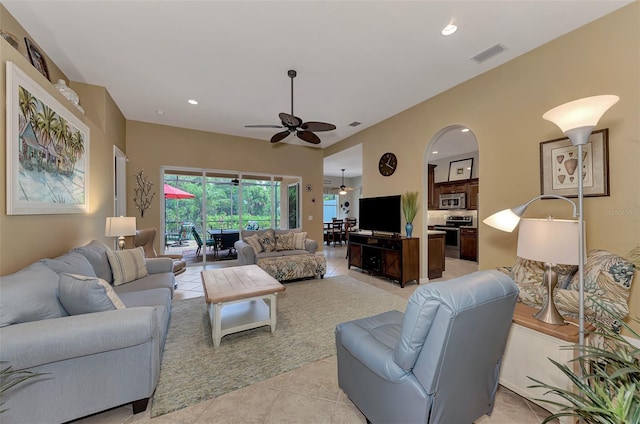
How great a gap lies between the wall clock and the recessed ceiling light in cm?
246

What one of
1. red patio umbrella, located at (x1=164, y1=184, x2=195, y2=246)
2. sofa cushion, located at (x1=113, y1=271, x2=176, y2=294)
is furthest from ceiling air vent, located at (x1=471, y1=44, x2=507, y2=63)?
red patio umbrella, located at (x1=164, y1=184, x2=195, y2=246)

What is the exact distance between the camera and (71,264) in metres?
2.11

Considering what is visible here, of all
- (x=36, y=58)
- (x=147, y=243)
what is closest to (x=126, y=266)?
(x=147, y=243)

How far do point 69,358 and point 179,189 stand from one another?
17.3ft

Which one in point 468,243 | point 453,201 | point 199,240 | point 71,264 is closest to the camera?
point 71,264

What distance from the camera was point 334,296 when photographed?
12.2 ft

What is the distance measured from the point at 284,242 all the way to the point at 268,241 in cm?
32

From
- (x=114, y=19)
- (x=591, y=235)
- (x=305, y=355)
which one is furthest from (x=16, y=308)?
(x=591, y=235)

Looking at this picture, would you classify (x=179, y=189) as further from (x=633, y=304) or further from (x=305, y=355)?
(x=633, y=304)

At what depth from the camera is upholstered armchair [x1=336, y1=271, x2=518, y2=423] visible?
1.10 m

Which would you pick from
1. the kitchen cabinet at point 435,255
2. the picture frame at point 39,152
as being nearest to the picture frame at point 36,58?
the picture frame at point 39,152

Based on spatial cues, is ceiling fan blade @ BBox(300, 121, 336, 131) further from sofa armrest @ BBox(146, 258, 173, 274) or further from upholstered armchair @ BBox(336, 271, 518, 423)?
upholstered armchair @ BBox(336, 271, 518, 423)

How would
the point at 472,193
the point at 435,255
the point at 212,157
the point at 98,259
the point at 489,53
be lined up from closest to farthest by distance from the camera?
the point at 98,259 → the point at 489,53 → the point at 435,255 → the point at 212,157 → the point at 472,193

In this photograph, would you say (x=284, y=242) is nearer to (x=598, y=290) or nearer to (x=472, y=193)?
(x=598, y=290)
